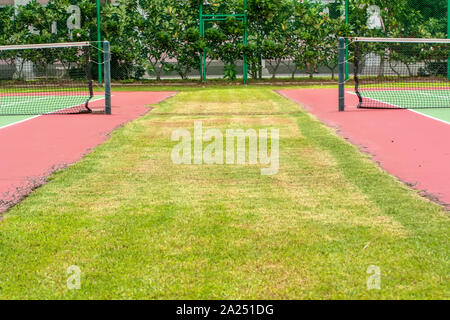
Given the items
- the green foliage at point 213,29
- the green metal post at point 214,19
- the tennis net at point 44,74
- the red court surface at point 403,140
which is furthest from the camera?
the green foliage at point 213,29

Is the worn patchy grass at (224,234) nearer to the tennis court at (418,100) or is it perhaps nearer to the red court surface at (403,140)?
the red court surface at (403,140)

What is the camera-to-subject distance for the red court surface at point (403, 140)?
852 cm

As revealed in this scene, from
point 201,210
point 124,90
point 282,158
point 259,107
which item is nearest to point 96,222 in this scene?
point 201,210

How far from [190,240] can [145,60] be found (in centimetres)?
2866

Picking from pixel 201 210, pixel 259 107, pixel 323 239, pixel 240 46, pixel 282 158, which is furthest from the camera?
pixel 240 46

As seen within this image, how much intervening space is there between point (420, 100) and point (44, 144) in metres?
12.9

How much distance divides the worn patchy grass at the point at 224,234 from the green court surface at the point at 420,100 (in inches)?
317

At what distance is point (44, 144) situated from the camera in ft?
39.8

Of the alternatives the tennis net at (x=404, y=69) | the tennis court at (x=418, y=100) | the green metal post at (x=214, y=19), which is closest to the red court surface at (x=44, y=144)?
the tennis court at (x=418, y=100)

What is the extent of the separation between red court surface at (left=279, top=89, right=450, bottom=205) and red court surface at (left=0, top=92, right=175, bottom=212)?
4.55 meters

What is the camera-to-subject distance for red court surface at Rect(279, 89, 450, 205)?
8.52 m

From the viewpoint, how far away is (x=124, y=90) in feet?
96.3
